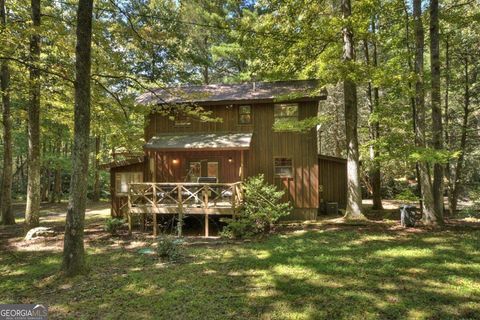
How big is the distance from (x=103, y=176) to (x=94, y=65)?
2019cm

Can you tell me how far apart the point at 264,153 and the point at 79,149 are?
8711 millimetres

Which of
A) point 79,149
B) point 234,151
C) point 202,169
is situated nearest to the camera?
point 79,149

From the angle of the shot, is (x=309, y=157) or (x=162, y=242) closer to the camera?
(x=162, y=242)

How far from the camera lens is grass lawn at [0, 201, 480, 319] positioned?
4.91 m

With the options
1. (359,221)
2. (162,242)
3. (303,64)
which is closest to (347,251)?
(359,221)

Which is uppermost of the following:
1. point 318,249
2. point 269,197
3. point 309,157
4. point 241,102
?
point 241,102

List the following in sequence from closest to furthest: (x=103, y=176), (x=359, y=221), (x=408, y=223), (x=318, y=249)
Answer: (x=318, y=249) < (x=408, y=223) < (x=359, y=221) < (x=103, y=176)

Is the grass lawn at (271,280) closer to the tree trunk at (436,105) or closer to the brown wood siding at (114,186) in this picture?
the tree trunk at (436,105)

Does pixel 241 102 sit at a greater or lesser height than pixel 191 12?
lesser

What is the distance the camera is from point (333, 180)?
15.5 m

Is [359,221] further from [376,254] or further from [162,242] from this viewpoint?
[162,242]

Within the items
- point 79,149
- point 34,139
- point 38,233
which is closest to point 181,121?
point 34,139

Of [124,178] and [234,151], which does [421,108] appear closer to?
[234,151]

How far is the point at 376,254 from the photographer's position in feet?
24.9
